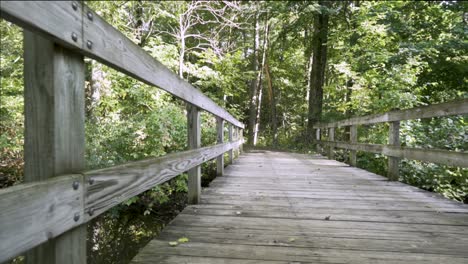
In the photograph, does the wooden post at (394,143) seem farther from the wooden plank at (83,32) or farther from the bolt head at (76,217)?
the bolt head at (76,217)

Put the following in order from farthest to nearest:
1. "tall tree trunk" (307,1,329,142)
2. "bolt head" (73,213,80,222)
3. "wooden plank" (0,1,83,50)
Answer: "tall tree trunk" (307,1,329,142), "bolt head" (73,213,80,222), "wooden plank" (0,1,83,50)

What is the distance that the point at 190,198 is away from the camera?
3.07 m

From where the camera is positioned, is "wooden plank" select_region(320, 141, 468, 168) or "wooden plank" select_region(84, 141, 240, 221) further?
"wooden plank" select_region(320, 141, 468, 168)

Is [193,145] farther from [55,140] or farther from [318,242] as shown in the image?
[55,140]

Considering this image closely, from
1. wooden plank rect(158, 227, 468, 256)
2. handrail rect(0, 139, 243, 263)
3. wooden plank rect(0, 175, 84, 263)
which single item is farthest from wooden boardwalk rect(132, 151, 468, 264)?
wooden plank rect(0, 175, 84, 263)

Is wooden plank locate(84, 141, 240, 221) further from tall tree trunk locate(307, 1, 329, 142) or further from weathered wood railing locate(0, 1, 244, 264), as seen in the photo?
tall tree trunk locate(307, 1, 329, 142)

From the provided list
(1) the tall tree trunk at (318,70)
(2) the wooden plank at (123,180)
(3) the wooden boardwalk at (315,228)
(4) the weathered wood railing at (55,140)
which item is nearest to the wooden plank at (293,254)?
(3) the wooden boardwalk at (315,228)

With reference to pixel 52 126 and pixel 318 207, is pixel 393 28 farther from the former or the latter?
pixel 52 126

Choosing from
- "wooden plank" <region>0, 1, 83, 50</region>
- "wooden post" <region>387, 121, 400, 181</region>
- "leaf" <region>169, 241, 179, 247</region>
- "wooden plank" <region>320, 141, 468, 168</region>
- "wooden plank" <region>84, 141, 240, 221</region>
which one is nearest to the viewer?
"wooden plank" <region>0, 1, 83, 50</region>

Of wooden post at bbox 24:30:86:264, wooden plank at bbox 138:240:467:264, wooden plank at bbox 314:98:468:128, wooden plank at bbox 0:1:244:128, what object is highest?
wooden plank at bbox 0:1:244:128

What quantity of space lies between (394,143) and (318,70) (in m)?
8.58

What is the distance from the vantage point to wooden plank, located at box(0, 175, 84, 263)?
0.82 metres

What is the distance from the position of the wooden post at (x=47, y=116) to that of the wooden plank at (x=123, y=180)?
12 centimetres

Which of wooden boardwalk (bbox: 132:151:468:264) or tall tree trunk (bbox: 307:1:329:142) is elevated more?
tall tree trunk (bbox: 307:1:329:142)
